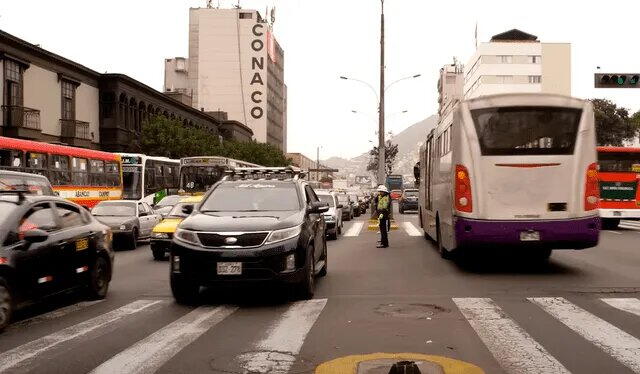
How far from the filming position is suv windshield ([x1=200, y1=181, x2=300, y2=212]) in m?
10.4

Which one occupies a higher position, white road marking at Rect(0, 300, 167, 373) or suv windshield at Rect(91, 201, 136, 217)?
suv windshield at Rect(91, 201, 136, 217)

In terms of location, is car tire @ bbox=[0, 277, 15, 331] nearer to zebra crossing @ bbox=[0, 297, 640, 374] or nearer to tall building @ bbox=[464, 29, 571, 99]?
zebra crossing @ bbox=[0, 297, 640, 374]

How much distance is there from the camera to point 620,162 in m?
25.7

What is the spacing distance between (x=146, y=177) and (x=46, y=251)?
27.6 metres

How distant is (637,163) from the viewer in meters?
25.6

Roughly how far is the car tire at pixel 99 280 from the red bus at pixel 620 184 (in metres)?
20.4

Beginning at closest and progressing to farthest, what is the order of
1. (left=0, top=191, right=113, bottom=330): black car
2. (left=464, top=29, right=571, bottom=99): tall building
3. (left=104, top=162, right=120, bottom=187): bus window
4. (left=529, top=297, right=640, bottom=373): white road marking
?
(left=529, top=297, right=640, bottom=373): white road marking < (left=0, top=191, right=113, bottom=330): black car < (left=104, top=162, right=120, bottom=187): bus window < (left=464, top=29, right=571, bottom=99): tall building

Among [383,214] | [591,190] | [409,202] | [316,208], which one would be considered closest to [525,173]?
[591,190]

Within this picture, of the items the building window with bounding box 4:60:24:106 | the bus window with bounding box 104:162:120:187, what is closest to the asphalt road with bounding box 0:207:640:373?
the bus window with bounding box 104:162:120:187

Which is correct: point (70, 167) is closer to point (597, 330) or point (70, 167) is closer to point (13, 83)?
point (13, 83)

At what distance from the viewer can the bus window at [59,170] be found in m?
25.3

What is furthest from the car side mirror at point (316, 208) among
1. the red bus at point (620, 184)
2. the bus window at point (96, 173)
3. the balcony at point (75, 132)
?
the balcony at point (75, 132)

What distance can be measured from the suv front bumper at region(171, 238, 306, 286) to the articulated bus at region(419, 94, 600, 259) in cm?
424

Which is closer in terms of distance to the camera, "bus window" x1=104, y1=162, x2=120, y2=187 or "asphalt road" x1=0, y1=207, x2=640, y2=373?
"asphalt road" x1=0, y1=207, x2=640, y2=373
